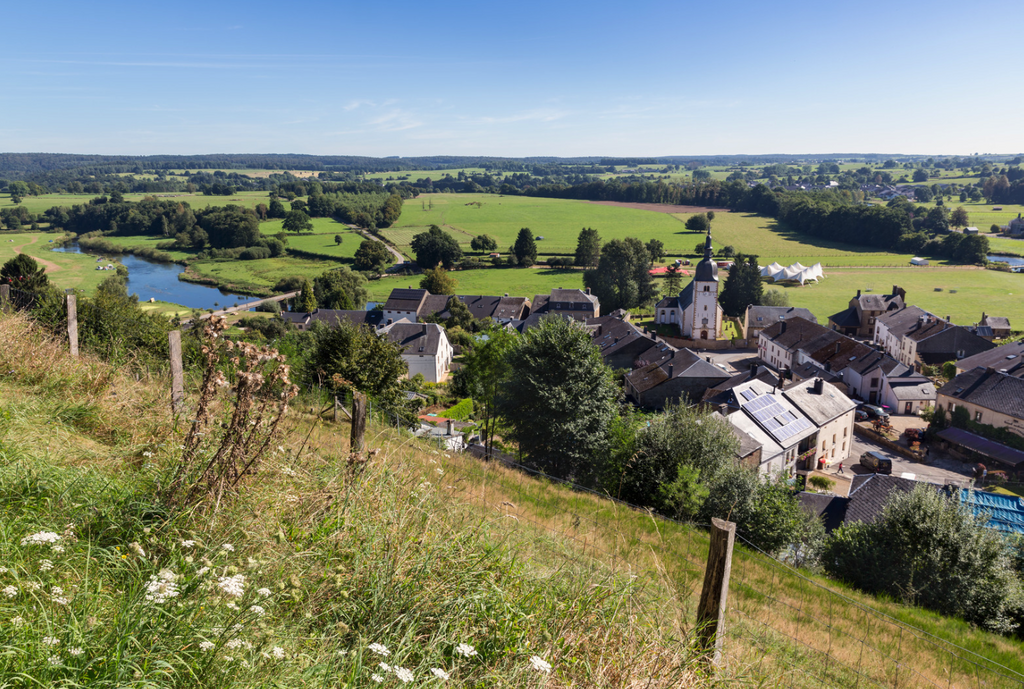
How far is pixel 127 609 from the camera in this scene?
8.63 feet

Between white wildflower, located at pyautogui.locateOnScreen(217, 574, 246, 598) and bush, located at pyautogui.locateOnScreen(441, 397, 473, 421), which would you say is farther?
bush, located at pyautogui.locateOnScreen(441, 397, 473, 421)

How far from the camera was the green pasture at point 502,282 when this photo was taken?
246 feet

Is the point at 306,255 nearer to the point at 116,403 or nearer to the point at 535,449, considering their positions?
the point at 535,449

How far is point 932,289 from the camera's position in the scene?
2859 inches

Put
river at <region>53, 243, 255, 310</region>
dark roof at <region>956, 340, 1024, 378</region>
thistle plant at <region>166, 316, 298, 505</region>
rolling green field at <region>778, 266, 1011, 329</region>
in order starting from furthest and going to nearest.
→ river at <region>53, 243, 255, 310</region>, rolling green field at <region>778, 266, 1011, 329</region>, dark roof at <region>956, 340, 1024, 378</region>, thistle plant at <region>166, 316, 298, 505</region>

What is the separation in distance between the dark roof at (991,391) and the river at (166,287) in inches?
2657

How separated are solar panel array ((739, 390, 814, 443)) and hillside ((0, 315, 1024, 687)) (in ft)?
71.1

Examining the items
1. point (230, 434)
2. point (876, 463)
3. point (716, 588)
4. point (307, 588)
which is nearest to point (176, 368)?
point (230, 434)

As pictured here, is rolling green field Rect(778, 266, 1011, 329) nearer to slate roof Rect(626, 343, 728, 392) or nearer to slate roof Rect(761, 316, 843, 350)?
slate roof Rect(761, 316, 843, 350)

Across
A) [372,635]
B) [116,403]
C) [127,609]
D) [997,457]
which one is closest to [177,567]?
[127,609]

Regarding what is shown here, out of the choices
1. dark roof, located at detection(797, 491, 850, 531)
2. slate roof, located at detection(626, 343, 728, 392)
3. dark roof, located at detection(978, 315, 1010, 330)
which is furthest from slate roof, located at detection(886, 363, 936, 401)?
dark roof, located at detection(797, 491, 850, 531)

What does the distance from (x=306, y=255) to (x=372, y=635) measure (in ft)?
321

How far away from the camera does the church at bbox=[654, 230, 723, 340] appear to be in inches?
2235

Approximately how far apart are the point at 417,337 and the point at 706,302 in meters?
30.2
